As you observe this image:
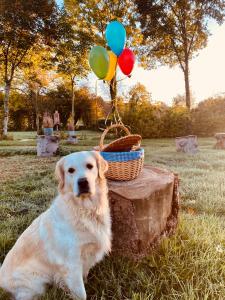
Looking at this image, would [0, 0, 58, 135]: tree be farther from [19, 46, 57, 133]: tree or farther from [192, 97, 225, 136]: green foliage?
[192, 97, 225, 136]: green foliage

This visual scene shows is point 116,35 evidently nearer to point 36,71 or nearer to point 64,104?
point 36,71

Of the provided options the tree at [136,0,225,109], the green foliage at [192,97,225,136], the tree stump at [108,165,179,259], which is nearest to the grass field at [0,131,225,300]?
the tree stump at [108,165,179,259]

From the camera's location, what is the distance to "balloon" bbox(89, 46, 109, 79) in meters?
4.46

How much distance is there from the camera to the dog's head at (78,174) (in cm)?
202

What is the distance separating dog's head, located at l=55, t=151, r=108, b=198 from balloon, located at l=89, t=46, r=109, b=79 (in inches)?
108

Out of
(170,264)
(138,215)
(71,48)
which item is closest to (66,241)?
(138,215)

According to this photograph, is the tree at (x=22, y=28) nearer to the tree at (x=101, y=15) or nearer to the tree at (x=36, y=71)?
the tree at (x=36, y=71)

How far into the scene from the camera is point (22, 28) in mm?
18656

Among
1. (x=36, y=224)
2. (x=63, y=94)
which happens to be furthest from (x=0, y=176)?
(x=63, y=94)

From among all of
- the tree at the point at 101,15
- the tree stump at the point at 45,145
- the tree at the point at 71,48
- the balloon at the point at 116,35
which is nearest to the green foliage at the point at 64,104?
the tree at the point at 71,48

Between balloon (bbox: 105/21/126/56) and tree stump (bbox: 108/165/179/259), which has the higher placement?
balloon (bbox: 105/21/126/56)

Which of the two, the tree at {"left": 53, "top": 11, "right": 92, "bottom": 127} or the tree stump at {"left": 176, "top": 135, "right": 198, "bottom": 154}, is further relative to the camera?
the tree at {"left": 53, "top": 11, "right": 92, "bottom": 127}

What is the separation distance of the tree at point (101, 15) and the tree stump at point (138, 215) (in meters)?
17.7

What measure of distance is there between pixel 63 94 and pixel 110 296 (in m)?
30.9
